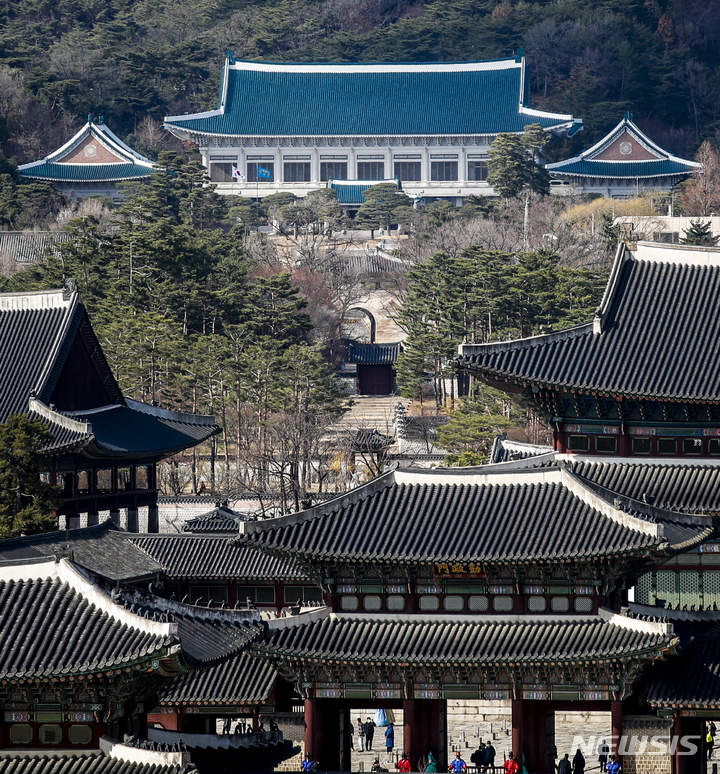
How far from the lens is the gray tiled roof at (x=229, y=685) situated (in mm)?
35781

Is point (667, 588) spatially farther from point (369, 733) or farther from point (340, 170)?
point (340, 170)

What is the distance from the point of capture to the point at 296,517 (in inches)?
1292

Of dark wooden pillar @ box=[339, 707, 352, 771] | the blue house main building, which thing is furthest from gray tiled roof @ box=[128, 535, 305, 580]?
the blue house main building

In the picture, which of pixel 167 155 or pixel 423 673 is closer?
pixel 423 673

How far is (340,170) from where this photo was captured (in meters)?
127

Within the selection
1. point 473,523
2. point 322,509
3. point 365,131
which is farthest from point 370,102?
point 473,523

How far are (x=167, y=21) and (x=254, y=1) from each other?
342 inches

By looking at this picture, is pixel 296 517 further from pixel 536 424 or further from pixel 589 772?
pixel 536 424

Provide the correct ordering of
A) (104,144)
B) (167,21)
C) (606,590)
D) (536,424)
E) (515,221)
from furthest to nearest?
1. (167,21)
2. (104,144)
3. (515,221)
4. (536,424)
5. (606,590)

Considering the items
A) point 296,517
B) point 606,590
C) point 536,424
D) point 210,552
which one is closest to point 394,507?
point 296,517

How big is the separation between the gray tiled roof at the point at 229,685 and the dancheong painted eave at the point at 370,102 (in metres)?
90.5

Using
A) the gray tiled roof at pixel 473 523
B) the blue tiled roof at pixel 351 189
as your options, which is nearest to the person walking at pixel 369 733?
the gray tiled roof at pixel 473 523

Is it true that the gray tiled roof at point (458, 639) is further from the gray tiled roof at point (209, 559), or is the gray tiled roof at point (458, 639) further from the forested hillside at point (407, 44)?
the forested hillside at point (407, 44)

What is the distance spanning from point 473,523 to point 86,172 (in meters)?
89.2
